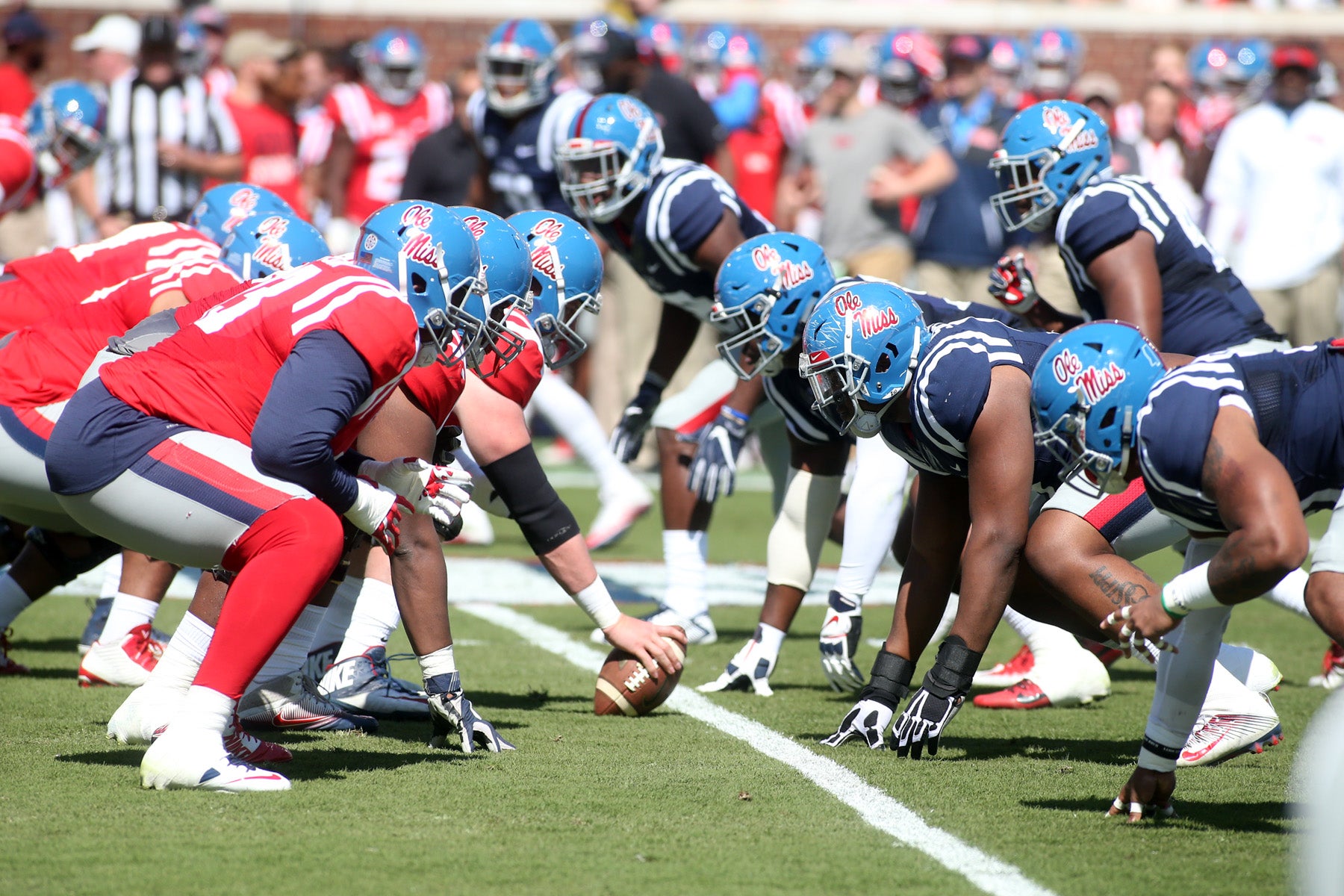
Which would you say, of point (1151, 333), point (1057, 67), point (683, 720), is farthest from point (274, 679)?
point (1057, 67)

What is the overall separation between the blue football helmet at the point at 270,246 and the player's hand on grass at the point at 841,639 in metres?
2.13

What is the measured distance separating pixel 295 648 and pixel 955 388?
2.05 metres

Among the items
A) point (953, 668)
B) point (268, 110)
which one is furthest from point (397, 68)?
point (953, 668)

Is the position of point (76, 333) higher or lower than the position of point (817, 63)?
lower

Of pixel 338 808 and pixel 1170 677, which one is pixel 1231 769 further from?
pixel 338 808

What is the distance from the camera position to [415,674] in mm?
5680

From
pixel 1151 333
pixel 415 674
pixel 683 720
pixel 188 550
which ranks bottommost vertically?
pixel 415 674

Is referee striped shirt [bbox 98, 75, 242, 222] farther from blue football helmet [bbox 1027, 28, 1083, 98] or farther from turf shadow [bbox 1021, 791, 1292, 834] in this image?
turf shadow [bbox 1021, 791, 1292, 834]

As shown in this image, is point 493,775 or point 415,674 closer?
point 493,775

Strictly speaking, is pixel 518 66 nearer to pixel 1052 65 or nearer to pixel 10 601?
pixel 10 601

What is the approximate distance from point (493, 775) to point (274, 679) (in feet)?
2.87

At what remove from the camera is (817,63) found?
1218 cm

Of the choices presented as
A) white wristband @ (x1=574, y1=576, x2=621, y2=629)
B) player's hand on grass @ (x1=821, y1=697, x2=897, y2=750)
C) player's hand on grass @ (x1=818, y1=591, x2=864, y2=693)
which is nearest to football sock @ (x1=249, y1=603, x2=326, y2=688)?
white wristband @ (x1=574, y1=576, x2=621, y2=629)

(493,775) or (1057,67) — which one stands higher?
(1057,67)
